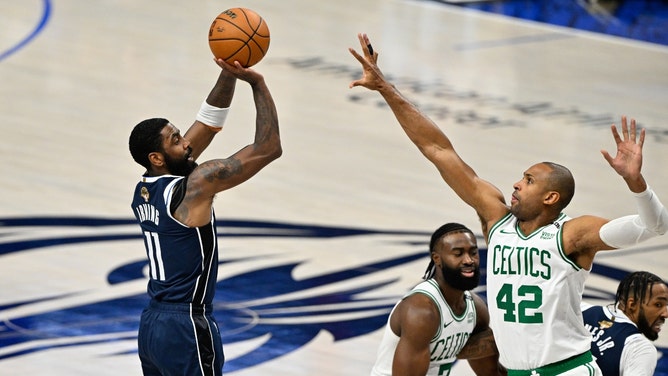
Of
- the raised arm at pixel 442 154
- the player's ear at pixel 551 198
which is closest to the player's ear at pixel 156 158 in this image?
the raised arm at pixel 442 154

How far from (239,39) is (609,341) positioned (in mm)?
2661

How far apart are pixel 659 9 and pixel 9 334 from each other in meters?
19.6

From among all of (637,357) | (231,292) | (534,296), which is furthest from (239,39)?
(231,292)

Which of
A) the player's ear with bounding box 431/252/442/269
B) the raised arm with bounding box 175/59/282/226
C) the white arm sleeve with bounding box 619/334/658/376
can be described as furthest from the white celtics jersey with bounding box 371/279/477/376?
the raised arm with bounding box 175/59/282/226

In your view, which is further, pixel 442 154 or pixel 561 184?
pixel 442 154

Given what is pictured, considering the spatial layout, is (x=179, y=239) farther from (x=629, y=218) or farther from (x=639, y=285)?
(x=639, y=285)

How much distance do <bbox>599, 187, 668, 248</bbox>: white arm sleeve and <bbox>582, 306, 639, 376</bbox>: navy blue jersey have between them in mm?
1237

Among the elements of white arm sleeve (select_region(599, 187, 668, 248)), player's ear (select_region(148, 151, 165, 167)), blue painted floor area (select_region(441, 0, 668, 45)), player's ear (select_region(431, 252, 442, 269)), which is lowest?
player's ear (select_region(431, 252, 442, 269))

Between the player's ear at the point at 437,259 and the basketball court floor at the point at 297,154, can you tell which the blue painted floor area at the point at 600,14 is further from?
the player's ear at the point at 437,259

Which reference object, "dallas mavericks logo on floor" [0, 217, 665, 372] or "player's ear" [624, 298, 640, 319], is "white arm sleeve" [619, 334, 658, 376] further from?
"dallas mavericks logo on floor" [0, 217, 665, 372]

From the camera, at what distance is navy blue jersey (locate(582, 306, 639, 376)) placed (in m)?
7.15

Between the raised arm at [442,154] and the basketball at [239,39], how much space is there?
72 cm

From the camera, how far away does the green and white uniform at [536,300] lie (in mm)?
6375

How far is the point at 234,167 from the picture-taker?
6.65 meters
